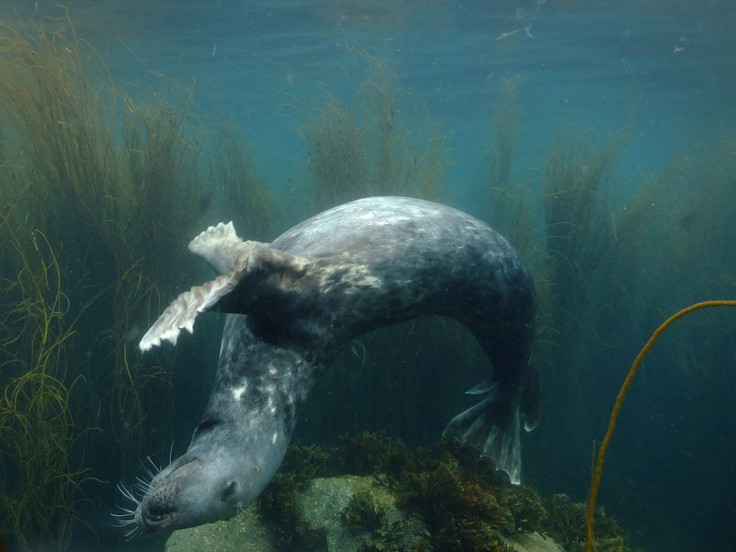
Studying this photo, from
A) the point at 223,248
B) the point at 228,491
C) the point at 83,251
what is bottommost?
the point at 83,251

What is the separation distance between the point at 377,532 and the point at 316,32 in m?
17.0

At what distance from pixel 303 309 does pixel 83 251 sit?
439cm

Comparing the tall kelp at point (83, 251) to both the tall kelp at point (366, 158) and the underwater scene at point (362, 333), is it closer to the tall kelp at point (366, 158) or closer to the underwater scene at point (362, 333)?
the underwater scene at point (362, 333)

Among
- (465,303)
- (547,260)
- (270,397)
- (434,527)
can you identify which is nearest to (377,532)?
(434,527)

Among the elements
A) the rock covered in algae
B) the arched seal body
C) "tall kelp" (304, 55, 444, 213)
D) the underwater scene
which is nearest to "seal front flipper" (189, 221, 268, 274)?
the arched seal body

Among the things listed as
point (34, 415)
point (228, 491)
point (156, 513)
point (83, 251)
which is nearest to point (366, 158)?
point (83, 251)

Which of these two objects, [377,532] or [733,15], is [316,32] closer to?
[733,15]

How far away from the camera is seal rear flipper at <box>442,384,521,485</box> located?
4.56 metres

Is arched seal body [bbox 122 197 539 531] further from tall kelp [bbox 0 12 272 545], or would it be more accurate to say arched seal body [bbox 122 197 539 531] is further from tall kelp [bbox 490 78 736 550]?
tall kelp [bbox 490 78 736 550]

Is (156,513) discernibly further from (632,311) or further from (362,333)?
(632,311)

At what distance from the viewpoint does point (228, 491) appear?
2.46m

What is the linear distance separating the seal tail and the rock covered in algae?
74 cm

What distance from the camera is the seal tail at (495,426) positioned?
4574mm

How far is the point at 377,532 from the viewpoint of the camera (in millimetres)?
3543
